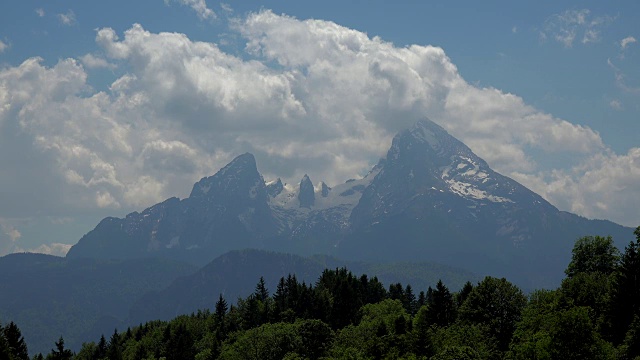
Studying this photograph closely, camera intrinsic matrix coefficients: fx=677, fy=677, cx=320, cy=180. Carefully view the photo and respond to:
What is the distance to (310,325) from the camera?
427 ft

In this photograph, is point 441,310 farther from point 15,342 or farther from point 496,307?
point 15,342

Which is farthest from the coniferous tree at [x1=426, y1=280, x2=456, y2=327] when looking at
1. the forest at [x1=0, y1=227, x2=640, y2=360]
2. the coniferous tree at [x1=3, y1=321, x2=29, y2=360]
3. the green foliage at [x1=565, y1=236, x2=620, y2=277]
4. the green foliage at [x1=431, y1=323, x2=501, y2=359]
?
the coniferous tree at [x1=3, y1=321, x2=29, y2=360]

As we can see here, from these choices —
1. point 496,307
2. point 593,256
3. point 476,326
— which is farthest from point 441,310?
point 593,256

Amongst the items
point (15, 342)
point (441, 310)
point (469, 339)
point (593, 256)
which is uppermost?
point (593, 256)

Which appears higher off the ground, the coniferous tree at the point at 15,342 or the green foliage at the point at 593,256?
the green foliage at the point at 593,256

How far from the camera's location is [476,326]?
106 meters

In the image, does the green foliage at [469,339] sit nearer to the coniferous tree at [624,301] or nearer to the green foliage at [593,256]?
the coniferous tree at [624,301]

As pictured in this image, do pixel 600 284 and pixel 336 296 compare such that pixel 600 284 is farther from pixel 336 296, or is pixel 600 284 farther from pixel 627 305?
pixel 336 296

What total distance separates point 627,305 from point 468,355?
2588 cm

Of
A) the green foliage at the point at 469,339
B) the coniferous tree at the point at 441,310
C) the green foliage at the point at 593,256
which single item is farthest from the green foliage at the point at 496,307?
the green foliage at the point at 593,256

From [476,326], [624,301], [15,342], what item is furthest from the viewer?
[15,342]

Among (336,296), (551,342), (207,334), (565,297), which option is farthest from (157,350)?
(551,342)

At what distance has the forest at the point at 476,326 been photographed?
79875 millimetres

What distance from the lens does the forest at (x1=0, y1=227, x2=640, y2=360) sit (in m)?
79.9
